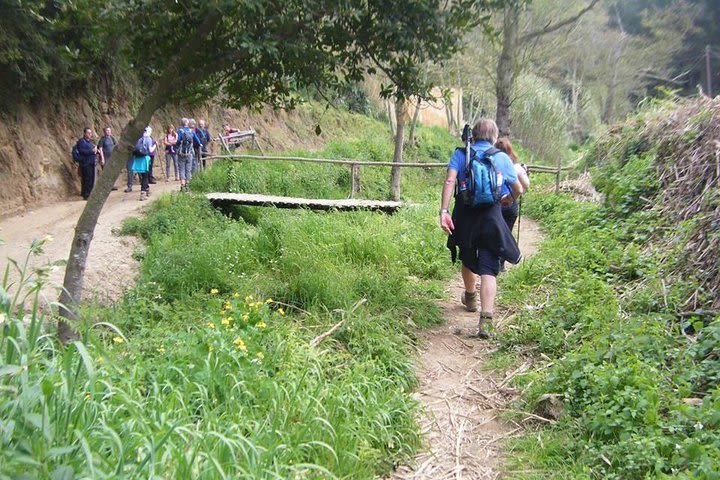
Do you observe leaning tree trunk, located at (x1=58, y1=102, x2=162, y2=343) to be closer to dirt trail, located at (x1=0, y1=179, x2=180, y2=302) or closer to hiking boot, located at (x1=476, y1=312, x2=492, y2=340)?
dirt trail, located at (x1=0, y1=179, x2=180, y2=302)

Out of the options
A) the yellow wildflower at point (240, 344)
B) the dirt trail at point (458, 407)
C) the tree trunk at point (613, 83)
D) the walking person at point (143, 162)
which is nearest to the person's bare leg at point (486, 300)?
the dirt trail at point (458, 407)

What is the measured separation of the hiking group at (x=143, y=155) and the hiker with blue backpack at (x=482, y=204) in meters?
8.96

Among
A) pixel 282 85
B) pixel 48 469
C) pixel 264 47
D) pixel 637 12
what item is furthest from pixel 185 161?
pixel 637 12

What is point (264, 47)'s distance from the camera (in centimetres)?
518

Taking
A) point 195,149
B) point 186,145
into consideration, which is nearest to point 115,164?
point 186,145

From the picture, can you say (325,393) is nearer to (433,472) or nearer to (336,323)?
(433,472)

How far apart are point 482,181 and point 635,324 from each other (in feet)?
5.30

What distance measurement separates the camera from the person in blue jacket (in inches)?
530

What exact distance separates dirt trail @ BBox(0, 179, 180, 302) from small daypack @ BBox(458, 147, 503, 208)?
4.10m

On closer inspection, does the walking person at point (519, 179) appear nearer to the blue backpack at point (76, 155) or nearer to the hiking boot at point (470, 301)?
the hiking boot at point (470, 301)

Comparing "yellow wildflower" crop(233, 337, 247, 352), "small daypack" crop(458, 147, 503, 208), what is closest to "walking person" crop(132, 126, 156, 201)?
"small daypack" crop(458, 147, 503, 208)

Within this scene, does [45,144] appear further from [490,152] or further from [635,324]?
[635,324]

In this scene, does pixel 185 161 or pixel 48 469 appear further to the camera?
pixel 185 161

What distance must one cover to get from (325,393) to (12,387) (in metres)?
2.02
